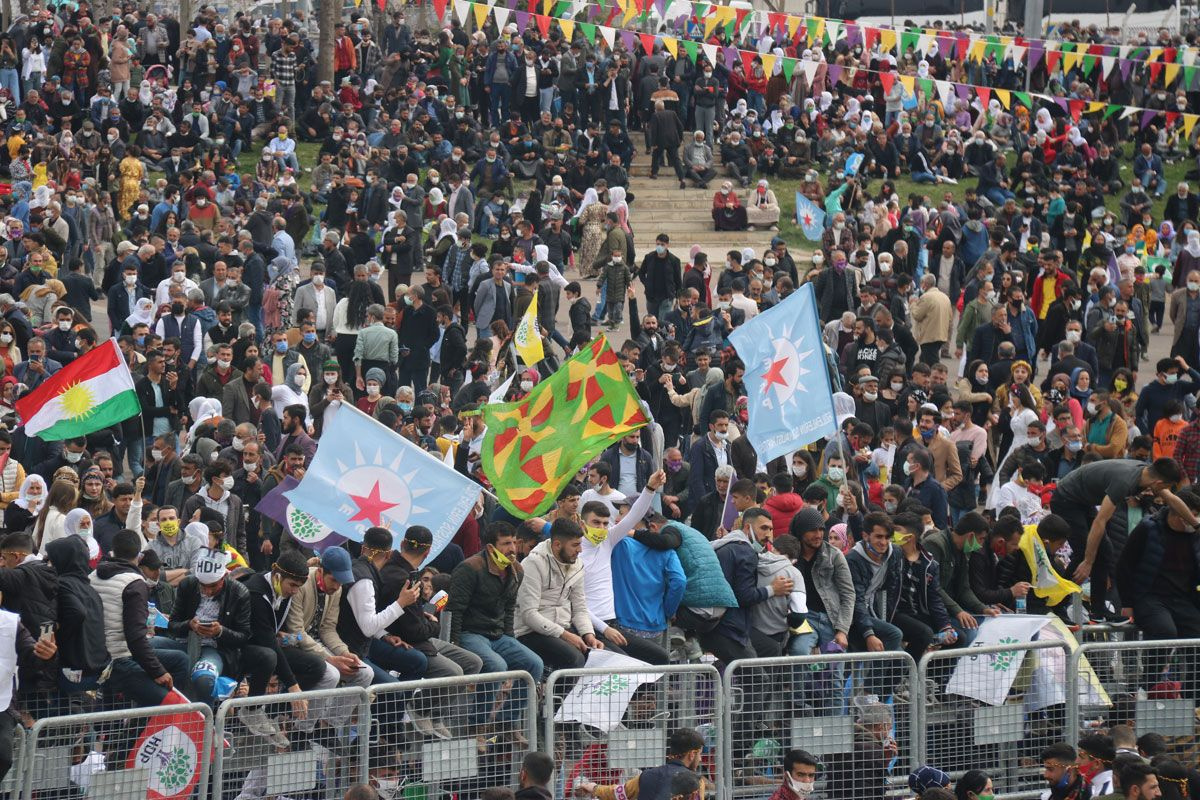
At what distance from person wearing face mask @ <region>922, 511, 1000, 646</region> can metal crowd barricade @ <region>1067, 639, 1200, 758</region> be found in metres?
1.24

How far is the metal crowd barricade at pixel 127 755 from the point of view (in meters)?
8.80

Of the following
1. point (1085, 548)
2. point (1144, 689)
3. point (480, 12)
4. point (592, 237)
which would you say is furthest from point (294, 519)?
point (480, 12)

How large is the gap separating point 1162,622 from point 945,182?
75.3 ft

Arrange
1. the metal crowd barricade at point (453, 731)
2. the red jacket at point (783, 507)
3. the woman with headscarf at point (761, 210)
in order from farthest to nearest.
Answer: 1. the woman with headscarf at point (761, 210)
2. the red jacket at point (783, 507)
3. the metal crowd barricade at point (453, 731)

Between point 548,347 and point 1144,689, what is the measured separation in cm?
949

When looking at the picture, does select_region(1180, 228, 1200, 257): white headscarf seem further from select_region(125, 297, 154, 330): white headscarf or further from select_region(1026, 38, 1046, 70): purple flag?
select_region(1026, 38, 1046, 70): purple flag

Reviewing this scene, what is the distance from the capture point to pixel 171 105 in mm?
30703

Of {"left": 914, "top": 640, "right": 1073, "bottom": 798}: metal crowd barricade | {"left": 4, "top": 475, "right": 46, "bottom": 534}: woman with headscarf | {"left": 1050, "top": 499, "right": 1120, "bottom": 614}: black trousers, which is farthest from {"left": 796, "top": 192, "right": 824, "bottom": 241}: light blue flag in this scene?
{"left": 914, "top": 640, "right": 1073, "bottom": 798}: metal crowd barricade

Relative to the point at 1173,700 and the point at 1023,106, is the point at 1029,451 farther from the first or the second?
the point at 1023,106

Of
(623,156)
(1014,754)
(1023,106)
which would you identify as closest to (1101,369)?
(1014,754)

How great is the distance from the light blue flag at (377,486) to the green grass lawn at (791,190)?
16509 millimetres

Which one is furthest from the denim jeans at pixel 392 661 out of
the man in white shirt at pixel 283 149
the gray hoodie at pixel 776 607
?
the man in white shirt at pixel 283 149

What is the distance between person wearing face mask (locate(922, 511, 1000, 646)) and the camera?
38.8 feet

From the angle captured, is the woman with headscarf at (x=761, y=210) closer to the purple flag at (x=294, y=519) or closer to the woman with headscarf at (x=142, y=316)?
the woman with headscarf at (x=142, y=316)
